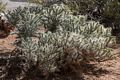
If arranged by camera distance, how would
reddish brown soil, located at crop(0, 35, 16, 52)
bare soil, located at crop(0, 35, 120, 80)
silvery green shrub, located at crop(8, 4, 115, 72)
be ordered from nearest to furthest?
silvery green shrub, located at crop(8, 4, 115, 72)
bare soil, located at crop(0, 35, 120, 80)
reddish brown soil, located at crop(0, 35, 16, 52)

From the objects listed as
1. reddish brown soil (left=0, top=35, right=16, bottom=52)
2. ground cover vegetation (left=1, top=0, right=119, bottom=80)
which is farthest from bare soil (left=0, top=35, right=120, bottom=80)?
reddish brown soil (left=0, top=35, right=16, bottom=52)

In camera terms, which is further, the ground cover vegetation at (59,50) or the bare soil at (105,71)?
the bare soil at (105,71)

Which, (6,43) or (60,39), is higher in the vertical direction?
(60,39)

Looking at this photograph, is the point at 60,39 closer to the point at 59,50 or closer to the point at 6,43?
the point at 59,50

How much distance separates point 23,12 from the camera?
6309mm

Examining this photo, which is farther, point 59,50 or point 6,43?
point 6,43

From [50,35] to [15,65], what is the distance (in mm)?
768

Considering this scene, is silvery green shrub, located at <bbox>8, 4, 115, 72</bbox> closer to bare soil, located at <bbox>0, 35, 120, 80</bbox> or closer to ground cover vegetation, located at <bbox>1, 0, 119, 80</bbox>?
ground cover vegetation, located at <bbox>1, 0, 119, 80</bbox>

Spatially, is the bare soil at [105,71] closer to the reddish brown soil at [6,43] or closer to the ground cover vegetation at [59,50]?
A: the ground cover vegetation at [59,50]

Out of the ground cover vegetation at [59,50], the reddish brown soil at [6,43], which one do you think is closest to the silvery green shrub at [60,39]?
the ground cover vegetation at [59,50]

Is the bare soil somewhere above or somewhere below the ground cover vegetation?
below

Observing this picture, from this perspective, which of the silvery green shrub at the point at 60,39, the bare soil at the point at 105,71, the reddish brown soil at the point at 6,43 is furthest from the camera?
the reddish brown soil at the point at 6,43

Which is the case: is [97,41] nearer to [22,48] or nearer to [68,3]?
[22,48]

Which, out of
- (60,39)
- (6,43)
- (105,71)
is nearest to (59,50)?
(60,39)
